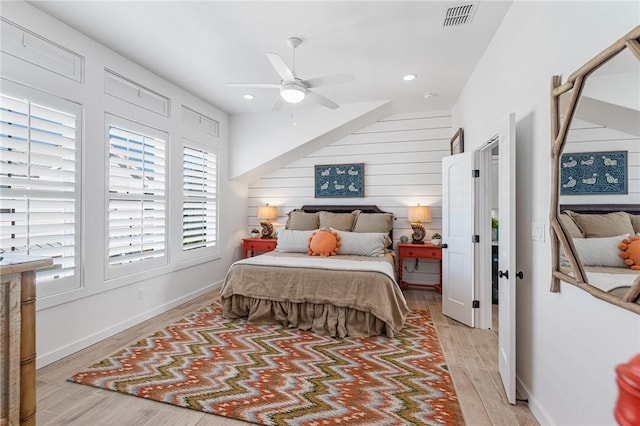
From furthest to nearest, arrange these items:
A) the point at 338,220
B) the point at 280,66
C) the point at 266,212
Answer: the point at 266,212, the point at 338,220, the point at 280,66

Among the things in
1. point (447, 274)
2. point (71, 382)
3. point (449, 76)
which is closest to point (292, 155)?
point (449, 76)

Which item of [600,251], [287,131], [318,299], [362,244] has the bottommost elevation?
[318,299]

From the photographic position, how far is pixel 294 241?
4426 mm

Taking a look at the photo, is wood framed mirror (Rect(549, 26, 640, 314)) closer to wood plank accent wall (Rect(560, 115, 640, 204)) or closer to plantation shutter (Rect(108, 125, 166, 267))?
wood plank accent wall (Rect(560, 115, 640, 204))

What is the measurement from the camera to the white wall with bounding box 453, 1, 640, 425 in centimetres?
131

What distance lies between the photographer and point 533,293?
2.04m

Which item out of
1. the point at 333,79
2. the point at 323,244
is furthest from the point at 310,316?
the point at 333,79

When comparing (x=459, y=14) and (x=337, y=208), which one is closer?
(x=459, y=14)

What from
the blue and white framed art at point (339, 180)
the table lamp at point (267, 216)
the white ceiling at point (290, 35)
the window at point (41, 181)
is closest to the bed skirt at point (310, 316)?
the window at point (41, 181)

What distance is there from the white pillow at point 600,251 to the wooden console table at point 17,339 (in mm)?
2382

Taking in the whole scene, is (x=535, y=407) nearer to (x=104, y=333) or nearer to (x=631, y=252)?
(x=631, y=252)

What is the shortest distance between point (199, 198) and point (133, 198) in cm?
115

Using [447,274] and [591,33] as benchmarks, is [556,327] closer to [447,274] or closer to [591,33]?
[591,33]

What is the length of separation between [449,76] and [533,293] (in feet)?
8.68
